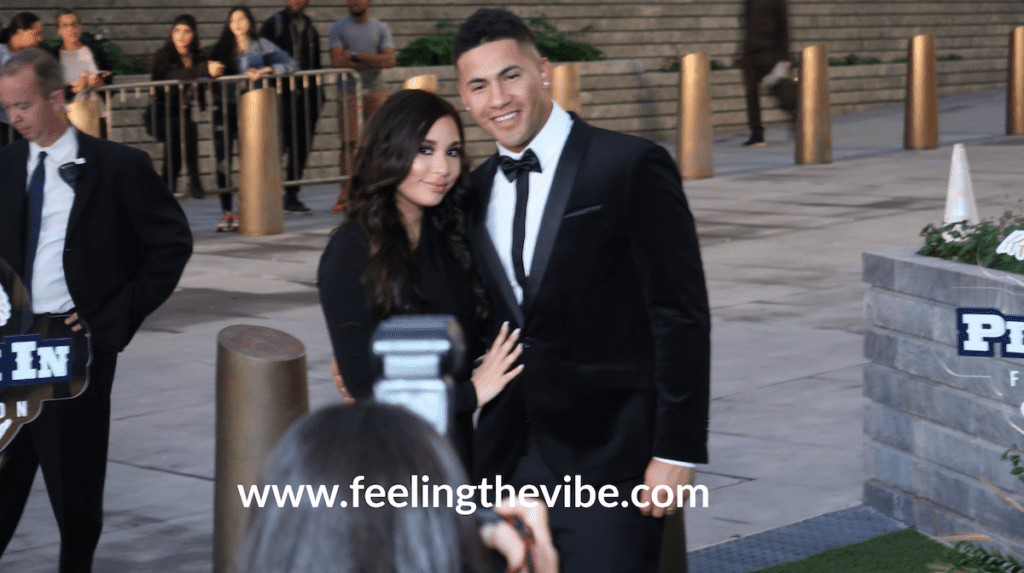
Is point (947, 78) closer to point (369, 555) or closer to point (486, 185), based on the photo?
point (486, 185)

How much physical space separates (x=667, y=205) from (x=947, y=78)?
24959mm

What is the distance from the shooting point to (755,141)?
2033 centimetres

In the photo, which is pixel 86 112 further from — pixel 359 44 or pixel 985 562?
pixel 985 562

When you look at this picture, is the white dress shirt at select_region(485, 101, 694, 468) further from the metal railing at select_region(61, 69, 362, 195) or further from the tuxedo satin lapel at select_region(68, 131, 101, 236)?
the metal railing at select_region(61, 69, 362, 195)

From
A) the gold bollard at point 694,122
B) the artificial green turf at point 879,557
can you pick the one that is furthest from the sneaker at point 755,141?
the artificial green turf at point 879,557

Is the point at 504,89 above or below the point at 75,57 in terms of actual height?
below

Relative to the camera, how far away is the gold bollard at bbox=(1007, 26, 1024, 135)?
20.1 metres

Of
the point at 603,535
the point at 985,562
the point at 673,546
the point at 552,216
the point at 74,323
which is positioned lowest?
the point at 985,562

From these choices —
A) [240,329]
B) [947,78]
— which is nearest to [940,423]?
[240,329]

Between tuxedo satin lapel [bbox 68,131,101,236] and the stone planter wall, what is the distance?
2.83 meters

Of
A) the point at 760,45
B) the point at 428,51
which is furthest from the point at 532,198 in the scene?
the point at 428,51

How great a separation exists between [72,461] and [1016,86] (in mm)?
18368

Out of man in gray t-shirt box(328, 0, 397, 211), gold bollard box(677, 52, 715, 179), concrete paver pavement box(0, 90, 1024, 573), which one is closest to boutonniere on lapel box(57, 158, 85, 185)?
concrete paver pavement box(0, 90, 1024, 573)

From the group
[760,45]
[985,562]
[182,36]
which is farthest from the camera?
[760,45]
